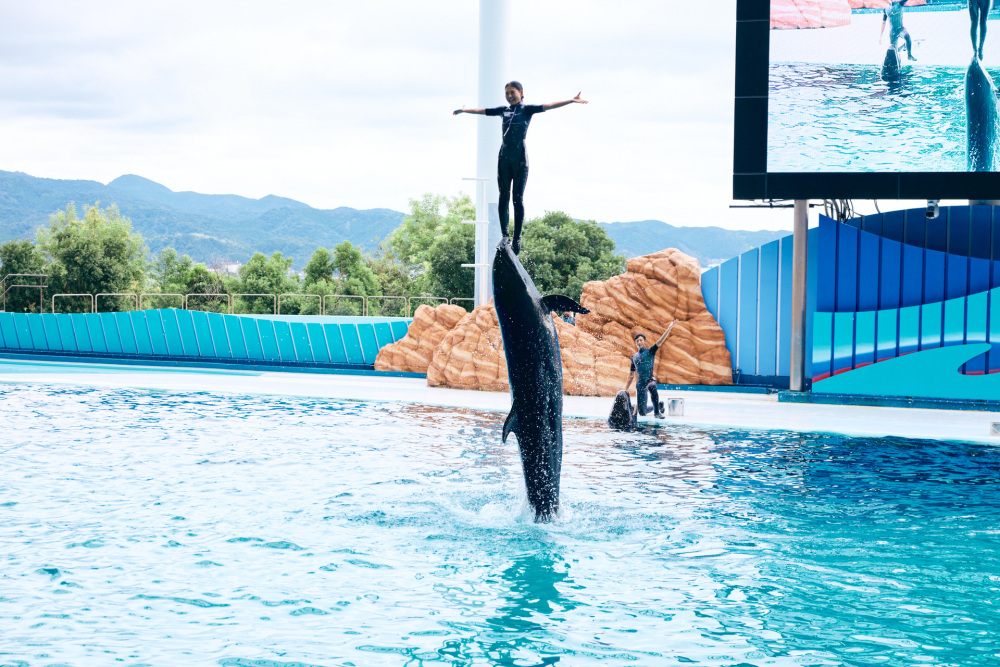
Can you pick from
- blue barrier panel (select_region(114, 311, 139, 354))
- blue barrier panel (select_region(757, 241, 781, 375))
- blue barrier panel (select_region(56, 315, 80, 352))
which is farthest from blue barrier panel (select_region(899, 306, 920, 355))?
blue barrier panel (select_region(56, 315, 80, 352))

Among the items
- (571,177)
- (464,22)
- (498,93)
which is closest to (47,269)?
(498,93)

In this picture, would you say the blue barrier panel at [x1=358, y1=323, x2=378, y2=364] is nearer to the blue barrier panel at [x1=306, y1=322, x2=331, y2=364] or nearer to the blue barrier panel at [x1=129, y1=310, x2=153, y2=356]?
the blue barrier panel at [x1=306, y1=322, x2=331, y2=364]

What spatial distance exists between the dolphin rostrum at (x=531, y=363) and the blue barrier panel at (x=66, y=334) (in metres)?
18.6

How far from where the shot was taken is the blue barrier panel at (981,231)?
1534 cm

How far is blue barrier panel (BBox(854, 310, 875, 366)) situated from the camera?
15.2m

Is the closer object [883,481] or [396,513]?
[396,513]

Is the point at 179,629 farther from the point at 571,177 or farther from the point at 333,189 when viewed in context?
the point at 333,189

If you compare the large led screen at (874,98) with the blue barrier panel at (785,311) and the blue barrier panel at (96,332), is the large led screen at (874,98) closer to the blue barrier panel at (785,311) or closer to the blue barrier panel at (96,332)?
the blue barrier panel at (785,311)

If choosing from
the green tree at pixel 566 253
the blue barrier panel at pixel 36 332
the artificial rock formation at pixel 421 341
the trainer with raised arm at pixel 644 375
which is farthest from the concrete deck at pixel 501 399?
the green tree at pixel 566 253

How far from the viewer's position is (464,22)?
257ft

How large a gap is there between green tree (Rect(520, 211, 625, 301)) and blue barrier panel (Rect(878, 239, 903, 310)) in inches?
884

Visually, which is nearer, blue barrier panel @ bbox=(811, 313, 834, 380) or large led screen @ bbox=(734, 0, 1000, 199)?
large led screen @ bbox=(734, 0, 1000, 199)

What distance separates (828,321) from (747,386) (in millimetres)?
2028

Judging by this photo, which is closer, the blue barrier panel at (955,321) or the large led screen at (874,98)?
the large led screen at (874,98)
